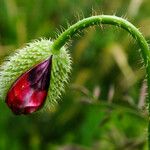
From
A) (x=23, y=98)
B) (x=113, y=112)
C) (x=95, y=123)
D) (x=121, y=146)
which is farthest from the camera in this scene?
(x=95, y=123)

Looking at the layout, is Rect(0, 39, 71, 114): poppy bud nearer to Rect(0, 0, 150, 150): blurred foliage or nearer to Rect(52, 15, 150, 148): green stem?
Rect(52, 15, 150, 148): green stem

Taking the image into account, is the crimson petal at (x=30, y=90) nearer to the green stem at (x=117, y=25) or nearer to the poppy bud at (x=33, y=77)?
the poppy bud at (x=33, y=77)

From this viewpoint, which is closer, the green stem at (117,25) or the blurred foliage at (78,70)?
the green stem at (117,25)

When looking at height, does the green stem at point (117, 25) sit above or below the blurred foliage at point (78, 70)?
below

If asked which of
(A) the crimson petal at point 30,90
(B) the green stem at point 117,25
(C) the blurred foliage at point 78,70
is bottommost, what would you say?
(A) the crimson petal at point 30,90

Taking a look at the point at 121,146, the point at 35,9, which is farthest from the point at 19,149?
the point at 35,9

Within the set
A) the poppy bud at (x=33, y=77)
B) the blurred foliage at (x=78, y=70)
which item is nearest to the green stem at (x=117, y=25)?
the poppy bud at (x=33, y=77)

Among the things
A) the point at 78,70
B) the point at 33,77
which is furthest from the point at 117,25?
the point at 78,70

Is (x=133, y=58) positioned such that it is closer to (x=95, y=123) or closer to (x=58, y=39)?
(x=95, y=123)

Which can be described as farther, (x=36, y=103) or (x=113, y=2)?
(x=113, y=2)
